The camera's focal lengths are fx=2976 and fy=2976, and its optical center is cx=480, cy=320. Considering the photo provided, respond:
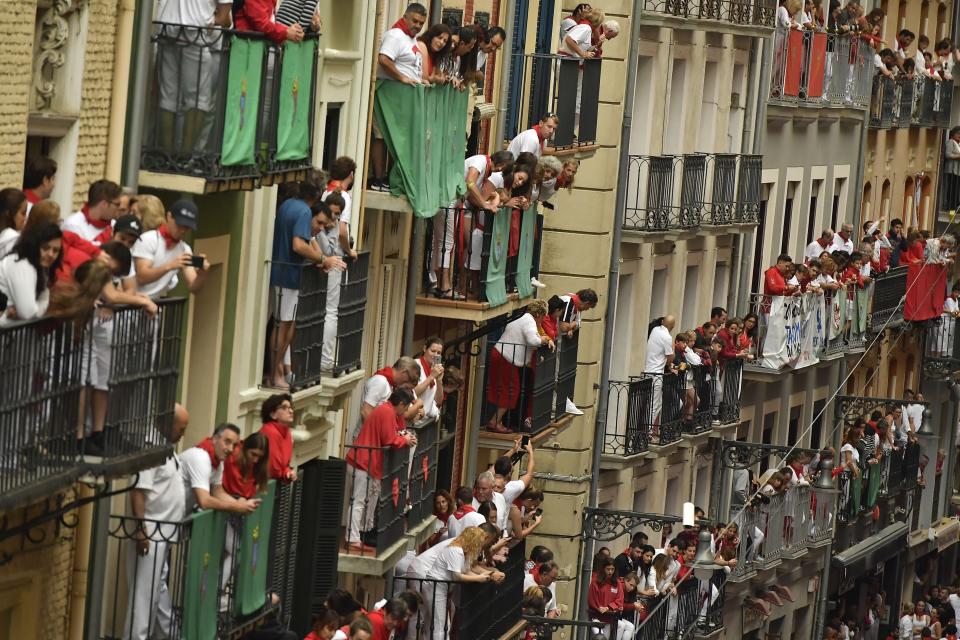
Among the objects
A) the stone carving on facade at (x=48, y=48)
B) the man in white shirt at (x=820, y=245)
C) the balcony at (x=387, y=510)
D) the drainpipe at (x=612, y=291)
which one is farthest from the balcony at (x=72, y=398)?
the man in white shirt at (x=820, y=245)

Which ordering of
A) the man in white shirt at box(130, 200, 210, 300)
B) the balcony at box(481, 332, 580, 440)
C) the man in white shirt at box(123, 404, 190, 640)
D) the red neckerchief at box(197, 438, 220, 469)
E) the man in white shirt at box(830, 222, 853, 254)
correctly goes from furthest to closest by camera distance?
the man in white shirt at box(830, 222, 853, 254), the balcony at box(481, 332, 580, 440), the red neckerchief at box(197, 438, 220, 469), the man in white shirt at box(123, 404, 190, 640), the man in white shirt at box(130, 200, 210, 300)

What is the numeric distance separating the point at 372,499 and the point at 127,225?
33.7ft

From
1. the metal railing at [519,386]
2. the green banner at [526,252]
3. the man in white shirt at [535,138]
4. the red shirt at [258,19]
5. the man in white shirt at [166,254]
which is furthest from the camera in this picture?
the metal railing at [519,386]

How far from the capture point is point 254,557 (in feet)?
78.7

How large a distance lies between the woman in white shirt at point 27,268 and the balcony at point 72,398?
13 centimetres

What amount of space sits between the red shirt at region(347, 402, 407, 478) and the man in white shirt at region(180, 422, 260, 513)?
5274mm

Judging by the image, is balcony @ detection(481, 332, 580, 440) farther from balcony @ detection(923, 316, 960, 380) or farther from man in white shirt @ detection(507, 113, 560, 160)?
balcony @ detection(923, 316, 960, 380)

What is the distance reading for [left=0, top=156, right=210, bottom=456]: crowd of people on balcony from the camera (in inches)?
695

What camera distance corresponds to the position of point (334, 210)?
24.8 m

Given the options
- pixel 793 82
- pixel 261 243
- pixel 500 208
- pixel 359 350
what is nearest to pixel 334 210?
pixel 261 243

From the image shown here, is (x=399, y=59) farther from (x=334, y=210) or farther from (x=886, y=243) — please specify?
(x=886, y=243)

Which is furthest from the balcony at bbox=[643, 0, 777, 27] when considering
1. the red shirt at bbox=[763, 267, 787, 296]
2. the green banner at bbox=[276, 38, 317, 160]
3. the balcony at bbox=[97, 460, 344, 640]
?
the green banner at bbox=[276, 38, 317, 160]

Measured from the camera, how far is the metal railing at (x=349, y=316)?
26875mm

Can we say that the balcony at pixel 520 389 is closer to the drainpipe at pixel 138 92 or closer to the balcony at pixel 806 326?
the balcony at pixel 806 326
